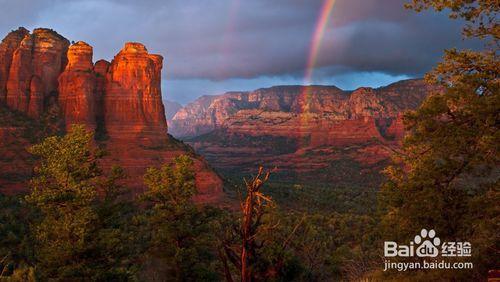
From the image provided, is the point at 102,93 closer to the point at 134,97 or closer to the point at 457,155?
the point at 134,97

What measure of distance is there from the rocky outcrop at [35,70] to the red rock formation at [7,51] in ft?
1.78

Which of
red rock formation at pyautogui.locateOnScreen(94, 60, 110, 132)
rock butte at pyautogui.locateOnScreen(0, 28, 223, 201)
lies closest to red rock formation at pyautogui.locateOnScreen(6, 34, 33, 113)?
rock butte at pyautogui.locateOnScreen(0, 28, 223, 201)

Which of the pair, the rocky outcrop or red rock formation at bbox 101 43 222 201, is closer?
red rock formation at bbox 101 43 222 201

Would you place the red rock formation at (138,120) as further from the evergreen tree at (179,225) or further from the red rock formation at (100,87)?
the evergreen tree at (179,225)

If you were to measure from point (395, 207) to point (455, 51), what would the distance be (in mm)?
5657

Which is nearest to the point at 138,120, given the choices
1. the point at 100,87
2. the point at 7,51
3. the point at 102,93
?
the point at 102,93

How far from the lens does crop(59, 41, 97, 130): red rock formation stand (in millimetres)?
71812

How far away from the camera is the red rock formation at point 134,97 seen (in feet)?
242

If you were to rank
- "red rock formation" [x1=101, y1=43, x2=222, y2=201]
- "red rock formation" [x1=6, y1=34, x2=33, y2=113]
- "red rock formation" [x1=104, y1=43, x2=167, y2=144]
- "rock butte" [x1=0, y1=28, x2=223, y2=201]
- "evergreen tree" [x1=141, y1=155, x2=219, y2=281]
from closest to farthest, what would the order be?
"evergreen tree" [x1=141, y1=155, x2=219, y2=281] < "red rock formation" [x1=101, y1=43, x2=222, y2=201] < "rock butte" [x1=0, y1=28, x2=223, y2=201] < "red rock formation" [x1=6, y1=34, x2=33, y2=113] < "red rock formation" [x1=104, y1=43, x2=167, y2=144]

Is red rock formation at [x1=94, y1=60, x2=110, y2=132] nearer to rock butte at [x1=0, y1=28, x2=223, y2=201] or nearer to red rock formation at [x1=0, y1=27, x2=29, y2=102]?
rock butte at [x1=0, y1=28, x2=223, y2=201]

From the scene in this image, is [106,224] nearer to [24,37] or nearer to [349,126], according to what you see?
[24,37]

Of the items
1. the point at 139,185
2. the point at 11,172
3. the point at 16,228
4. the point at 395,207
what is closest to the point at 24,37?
the point at 11,172

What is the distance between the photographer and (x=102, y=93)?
77.2 meters

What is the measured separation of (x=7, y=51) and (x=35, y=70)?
5.49 metres
